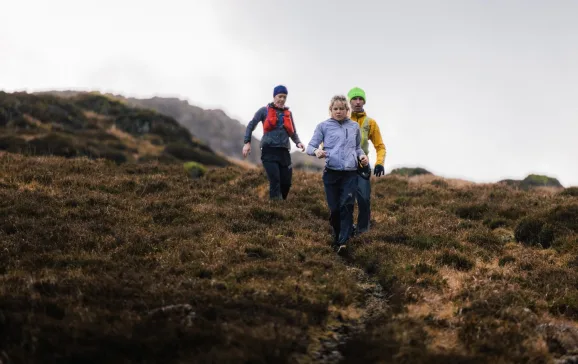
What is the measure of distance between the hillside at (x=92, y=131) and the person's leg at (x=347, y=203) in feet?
53.4

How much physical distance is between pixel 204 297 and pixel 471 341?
316cm

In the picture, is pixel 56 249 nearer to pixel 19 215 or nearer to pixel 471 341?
pixel 19 215

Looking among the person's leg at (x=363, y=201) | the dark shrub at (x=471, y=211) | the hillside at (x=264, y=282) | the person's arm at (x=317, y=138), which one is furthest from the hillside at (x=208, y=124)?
the person's arm at (x=317, y=138)

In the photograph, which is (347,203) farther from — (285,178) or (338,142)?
(285,178)

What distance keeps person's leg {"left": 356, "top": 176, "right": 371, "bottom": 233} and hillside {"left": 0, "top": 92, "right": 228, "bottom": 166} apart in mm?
15766

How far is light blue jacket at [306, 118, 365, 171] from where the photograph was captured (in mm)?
9828

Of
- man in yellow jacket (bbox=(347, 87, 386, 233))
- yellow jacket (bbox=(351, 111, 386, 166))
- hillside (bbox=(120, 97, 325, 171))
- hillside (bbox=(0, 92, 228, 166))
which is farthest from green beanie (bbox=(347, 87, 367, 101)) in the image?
hillside (bbox=(120, 97, 325, 171))

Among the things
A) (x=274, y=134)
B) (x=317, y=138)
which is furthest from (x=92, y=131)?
(x=317, y=138)

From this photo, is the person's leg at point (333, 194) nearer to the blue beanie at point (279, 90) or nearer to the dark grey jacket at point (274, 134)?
the dark grey jacket at point (274, 134)

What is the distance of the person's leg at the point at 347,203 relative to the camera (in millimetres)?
9938

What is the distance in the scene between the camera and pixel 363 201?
1117cm

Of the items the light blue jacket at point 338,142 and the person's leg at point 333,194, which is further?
the person's leg at point 333,194

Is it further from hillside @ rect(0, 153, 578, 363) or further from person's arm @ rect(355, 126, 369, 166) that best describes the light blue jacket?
hillside @ rect(0, 153, 578, 363)

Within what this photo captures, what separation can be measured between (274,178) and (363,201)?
3439 mm
